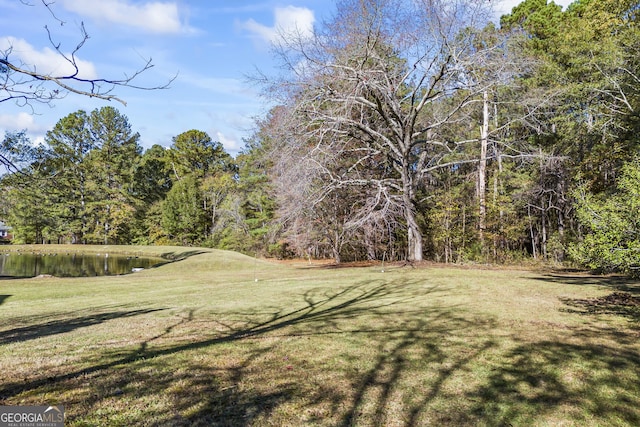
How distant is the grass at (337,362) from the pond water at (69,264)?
648 inches

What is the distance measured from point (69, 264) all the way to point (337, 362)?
2871 centimetres

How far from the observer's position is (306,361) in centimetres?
417

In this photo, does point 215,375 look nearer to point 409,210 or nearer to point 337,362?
point 337,362

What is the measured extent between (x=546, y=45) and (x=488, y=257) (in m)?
11.5

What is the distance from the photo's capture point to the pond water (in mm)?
22533

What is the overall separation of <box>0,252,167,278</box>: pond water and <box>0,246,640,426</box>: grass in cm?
1646

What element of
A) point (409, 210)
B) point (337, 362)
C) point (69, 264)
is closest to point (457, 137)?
point (409, 210)

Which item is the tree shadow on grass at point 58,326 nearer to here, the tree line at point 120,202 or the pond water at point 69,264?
the pond water at point 69,264

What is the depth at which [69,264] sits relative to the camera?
27.1 meters

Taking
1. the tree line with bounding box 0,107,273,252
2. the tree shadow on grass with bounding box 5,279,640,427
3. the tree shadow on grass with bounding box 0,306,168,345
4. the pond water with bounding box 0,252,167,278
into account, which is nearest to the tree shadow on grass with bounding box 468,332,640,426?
the tree shadow on grass with bounding box 5,279,640,427

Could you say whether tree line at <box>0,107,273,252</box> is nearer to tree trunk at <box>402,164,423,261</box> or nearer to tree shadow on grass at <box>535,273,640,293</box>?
tree trunk at <box>402,164,423,261</box>

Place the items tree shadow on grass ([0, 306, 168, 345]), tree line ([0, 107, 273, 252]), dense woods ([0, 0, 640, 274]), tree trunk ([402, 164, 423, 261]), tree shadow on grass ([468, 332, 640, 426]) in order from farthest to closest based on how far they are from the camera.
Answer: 1. tree line ([0, 107, 273, 252])
2. tree trunk ([402, 164, 423, 261])
3. dense woods ([0, 0, 640, 274])
4. tree shadow on grass ([0, 306, 168, 345])
5. tree shadow on grass ([468, 332, 640, 426])

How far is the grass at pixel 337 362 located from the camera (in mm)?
3020

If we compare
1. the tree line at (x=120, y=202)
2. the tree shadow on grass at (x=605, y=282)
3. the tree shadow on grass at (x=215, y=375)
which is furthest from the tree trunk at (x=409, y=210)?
the tree line at (x=120, y=202)
